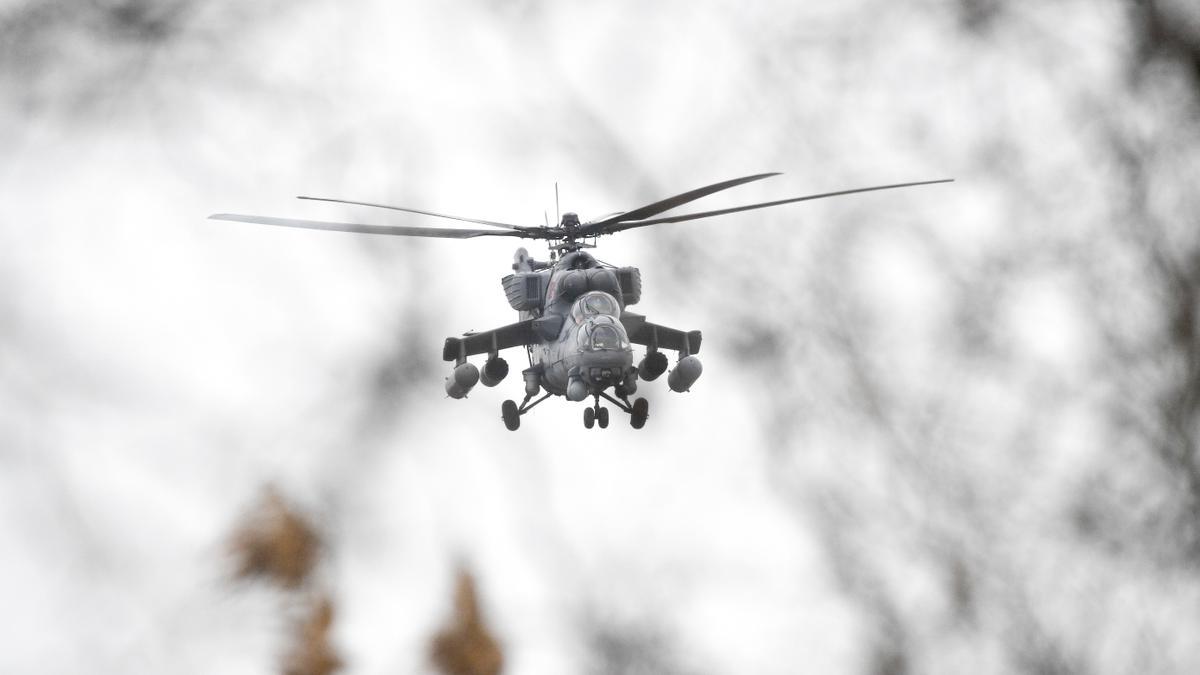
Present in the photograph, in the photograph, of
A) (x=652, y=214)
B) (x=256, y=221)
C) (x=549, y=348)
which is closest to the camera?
(x=256, y=221)

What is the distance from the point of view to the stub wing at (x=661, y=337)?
28656mm

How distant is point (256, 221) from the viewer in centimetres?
2366

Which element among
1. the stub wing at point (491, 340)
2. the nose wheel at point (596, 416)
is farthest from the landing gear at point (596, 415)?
the stub wing at point (491, 340)

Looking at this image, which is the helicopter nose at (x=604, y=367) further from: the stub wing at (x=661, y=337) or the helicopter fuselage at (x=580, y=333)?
the stub wing at (x=661, y=337)

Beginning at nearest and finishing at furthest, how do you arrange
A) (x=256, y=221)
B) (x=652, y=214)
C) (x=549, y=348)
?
(x=256, y=221) < (x=652, y=214) < (x=549, y=348)

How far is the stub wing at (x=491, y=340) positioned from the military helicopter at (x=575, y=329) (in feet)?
0.08

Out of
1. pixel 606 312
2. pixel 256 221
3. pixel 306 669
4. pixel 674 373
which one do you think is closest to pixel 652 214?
pixel 606 312

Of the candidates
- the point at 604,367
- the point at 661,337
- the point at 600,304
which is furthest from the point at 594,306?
the point at 661,337

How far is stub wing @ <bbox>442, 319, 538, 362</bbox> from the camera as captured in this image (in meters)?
29.0

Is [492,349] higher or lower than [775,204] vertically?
lower

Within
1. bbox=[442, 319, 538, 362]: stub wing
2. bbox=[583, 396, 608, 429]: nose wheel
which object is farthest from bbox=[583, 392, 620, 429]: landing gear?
bbox=[442, 319, 538, 362]: stub wing

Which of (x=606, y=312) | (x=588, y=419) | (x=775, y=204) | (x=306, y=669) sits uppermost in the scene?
(x=775, y=204)

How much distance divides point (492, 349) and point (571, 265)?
9.15 ft

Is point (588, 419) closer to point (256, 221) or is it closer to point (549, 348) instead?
point (549, 348)
